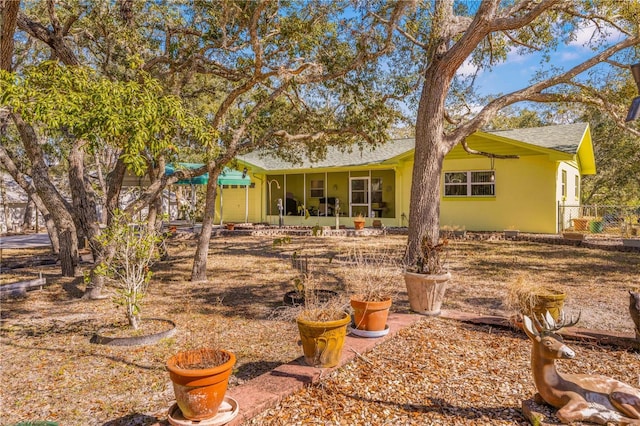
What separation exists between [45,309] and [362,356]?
5386 millimetres

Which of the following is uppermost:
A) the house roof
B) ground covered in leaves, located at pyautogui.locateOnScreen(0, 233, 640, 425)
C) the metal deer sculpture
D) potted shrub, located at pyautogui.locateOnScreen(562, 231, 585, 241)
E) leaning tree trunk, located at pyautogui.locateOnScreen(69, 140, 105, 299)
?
the house roof

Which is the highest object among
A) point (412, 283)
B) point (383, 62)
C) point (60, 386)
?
point (383, 62)

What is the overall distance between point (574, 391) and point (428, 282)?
2.64 m

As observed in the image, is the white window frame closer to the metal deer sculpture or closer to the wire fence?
the wire fence

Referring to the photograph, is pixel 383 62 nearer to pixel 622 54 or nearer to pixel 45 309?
pixel 622 54

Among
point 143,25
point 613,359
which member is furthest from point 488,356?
point 143,25

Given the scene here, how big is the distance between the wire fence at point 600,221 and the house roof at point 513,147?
2348 millimetres

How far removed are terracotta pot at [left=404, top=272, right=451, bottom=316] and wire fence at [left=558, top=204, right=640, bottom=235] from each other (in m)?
12.8

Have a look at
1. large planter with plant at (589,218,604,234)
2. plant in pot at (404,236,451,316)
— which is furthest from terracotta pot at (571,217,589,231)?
plant in pot at (404,236,451,316)

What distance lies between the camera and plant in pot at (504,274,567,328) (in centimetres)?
479

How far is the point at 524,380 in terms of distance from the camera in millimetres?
3619

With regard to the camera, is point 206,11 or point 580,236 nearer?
point 206,11

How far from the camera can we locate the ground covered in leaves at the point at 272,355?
3.21m

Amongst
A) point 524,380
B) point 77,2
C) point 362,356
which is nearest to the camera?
point 524,380
